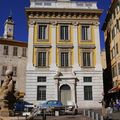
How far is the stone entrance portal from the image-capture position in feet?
106

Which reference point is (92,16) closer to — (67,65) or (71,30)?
(71,30)

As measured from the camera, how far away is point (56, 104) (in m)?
→ 26.8

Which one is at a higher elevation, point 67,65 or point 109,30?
point 109,30

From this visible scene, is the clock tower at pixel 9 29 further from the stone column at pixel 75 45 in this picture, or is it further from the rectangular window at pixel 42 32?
the stone column at pixel 75 45

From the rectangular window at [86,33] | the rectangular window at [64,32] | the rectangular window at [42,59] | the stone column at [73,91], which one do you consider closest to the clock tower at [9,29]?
the rectangular window at [64,32]

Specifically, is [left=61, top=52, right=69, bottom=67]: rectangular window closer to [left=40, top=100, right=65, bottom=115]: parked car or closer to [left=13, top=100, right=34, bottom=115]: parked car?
[left=13, top=100, right=34, bottom=115]: parked car

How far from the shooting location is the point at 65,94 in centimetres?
3247

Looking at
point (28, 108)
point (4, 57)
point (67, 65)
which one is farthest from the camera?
point (4, 57)

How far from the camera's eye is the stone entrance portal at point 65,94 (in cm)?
3233

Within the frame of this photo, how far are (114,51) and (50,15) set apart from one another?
10287 mm

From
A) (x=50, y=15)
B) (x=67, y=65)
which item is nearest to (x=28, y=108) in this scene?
(x=67, y=65)

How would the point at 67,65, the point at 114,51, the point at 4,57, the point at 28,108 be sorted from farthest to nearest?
the point at 4,57 → the point at 114,51 → the point at 67,65 → the point at 28,108

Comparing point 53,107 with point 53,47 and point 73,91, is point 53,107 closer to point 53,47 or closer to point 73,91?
point 73,91

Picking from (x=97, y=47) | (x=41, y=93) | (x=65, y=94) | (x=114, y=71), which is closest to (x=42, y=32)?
(x=97, y=47)
